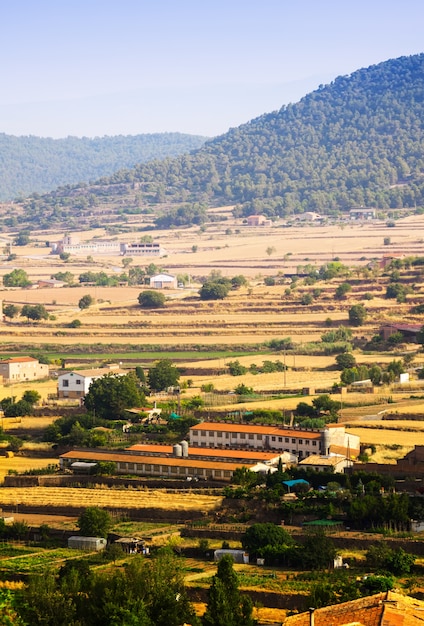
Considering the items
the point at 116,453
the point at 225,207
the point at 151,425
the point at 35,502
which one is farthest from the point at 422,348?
the point at 225,207

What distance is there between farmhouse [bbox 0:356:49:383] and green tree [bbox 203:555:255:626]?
4002cm

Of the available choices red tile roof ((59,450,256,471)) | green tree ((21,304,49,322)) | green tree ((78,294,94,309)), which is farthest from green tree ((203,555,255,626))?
green tree ((78,294,94,309))

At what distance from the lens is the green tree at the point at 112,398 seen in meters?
57.5

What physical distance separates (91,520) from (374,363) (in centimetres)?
2909

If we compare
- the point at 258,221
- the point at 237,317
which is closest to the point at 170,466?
the point at 237,317

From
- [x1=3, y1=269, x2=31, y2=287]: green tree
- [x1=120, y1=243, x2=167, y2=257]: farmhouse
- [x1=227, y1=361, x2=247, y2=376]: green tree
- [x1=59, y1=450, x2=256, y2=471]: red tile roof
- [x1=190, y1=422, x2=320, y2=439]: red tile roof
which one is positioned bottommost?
[x1=59, y1=450, x2=256, y2=471]: red tile roof

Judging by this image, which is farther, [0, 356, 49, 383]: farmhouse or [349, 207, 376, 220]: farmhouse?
[349, 207, 376, 220]: farmhouse

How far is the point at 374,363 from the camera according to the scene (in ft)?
225

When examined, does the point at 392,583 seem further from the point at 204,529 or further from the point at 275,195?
the point at 275,195

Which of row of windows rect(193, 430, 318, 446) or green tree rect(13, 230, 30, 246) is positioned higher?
green tree rect(13, 230, 30, 246)

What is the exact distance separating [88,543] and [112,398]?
16932 millimetres

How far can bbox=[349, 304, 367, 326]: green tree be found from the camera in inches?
3204

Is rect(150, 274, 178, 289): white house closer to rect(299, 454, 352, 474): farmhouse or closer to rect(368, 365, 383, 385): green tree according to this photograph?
rect(368, 365, 383, 385): green tree

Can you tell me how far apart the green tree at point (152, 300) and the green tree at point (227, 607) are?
61662 mm
